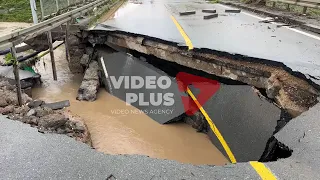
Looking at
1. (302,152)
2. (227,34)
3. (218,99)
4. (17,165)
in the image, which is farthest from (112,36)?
(302,152)

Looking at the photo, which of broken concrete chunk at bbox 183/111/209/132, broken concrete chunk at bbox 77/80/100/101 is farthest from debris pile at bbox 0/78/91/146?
broken concrete chunk at bbox 183/111/209/132

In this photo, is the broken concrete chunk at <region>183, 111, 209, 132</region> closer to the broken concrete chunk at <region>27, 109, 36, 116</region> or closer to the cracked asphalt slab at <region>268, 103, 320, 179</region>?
the cracked asphalt slab at <region>268, 103, 320, 179</region>

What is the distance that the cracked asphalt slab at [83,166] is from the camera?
3012 millimetres

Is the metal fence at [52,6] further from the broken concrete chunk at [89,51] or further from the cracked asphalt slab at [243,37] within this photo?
the cracked asphalt slab at [243,37]

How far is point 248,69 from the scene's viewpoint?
5770 mm

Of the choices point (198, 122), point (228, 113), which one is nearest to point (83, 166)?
point (228, 113)

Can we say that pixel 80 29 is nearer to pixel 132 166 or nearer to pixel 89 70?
pixel 89 70

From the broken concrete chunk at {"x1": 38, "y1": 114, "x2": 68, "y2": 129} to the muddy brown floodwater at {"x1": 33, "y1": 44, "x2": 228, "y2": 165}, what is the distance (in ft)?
3.78

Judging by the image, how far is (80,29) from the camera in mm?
9703

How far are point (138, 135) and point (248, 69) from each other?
9.16 feet

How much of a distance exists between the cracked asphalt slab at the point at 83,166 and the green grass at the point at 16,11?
2554 centimetres

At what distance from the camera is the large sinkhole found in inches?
179

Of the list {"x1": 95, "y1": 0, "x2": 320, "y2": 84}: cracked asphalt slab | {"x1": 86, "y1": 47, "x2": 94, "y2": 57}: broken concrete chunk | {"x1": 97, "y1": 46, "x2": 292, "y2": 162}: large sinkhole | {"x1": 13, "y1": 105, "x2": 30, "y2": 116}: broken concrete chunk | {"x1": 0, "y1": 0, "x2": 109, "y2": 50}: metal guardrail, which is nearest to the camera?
{"x1": 97, "y1": 46, "x2": 292, "y2": 162}: large sinkhole

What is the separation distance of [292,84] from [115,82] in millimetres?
5100
